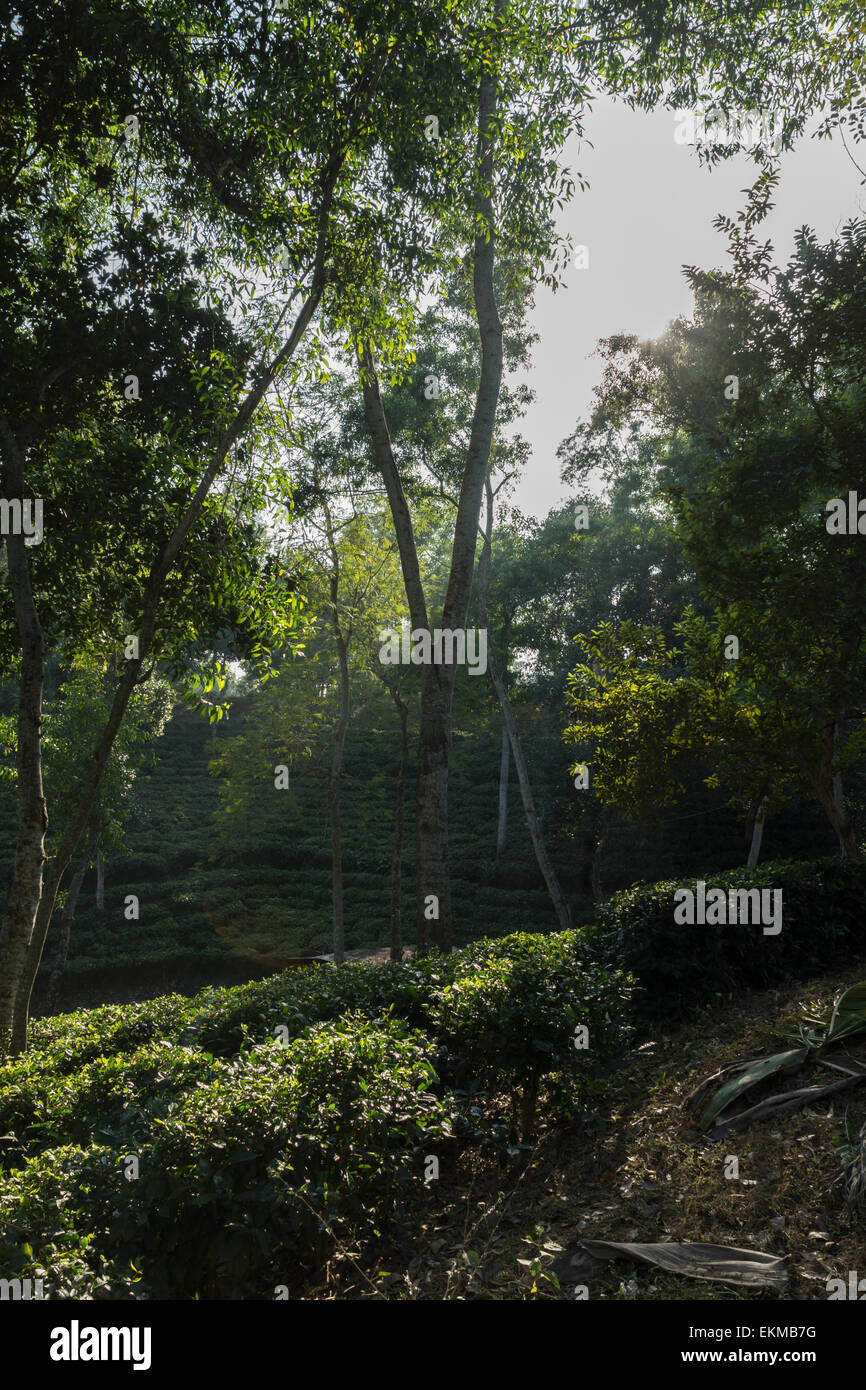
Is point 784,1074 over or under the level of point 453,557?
under

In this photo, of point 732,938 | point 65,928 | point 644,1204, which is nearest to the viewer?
point 644,1204

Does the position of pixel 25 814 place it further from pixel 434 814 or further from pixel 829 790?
pixel 829 790

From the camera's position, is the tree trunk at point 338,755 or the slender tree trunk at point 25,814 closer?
the slender tree trunk at point 25,814

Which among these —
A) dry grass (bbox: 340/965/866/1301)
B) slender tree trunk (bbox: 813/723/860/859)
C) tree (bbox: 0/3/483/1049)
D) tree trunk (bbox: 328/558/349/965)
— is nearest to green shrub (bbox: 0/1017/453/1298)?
dry grass (bbox: 340/965/866/1301)

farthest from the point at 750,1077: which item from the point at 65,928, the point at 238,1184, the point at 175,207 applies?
the point at 65,928

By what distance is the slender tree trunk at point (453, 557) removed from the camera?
8805mm

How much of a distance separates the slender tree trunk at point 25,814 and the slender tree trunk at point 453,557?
3.73 m

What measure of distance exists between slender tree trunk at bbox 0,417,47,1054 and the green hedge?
4.98 m

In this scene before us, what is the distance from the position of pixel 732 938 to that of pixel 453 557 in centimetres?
496

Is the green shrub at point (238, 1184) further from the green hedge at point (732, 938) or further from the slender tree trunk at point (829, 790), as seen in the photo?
the slender tree trunk at point (829, 790)

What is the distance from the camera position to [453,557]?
30.5 feet

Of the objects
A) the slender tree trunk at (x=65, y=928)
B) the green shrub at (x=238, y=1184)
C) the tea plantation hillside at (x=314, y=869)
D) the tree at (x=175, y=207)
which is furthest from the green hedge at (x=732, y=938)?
the slender tree trunk at (x=65, y=928)

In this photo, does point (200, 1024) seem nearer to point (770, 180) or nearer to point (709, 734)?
point (709, 734)
